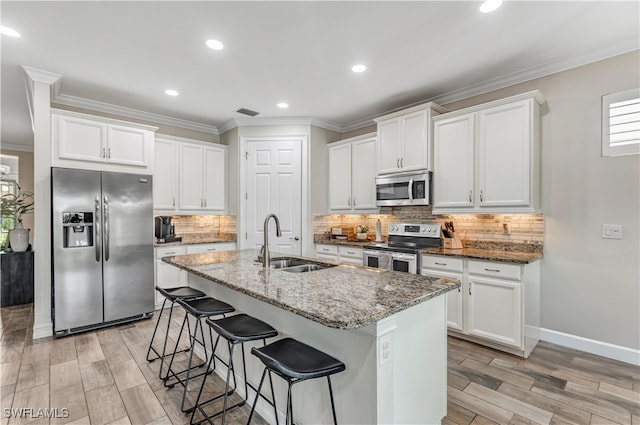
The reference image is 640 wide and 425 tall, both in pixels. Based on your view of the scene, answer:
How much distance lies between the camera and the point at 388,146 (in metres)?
4.06

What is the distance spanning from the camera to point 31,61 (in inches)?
117

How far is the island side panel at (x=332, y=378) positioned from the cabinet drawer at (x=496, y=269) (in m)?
2.01

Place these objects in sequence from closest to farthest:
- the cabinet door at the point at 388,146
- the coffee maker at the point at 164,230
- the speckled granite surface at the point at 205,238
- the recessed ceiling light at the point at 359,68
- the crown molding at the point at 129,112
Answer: the recessed ceiling light at the point at 359,68 → the crown molding at the point at 129,112 → the cabinet door at the point at 388,146 → the coffee maker at the point at 164,230 → the speckled granite surface at the point at 205,238

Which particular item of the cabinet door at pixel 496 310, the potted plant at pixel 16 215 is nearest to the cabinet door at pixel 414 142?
the cabinet door at pixel 496 310

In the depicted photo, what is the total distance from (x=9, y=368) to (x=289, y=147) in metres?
3.78

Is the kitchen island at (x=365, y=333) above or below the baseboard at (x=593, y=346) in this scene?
above

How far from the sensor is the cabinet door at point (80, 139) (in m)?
3.37

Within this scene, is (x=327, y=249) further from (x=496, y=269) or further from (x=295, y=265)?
(x=496, y=269)

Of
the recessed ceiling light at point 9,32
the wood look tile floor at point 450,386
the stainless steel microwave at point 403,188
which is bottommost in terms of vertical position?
the wood look tile floor at point 450,386

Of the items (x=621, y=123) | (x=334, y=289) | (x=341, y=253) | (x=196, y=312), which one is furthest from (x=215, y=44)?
(x=621, y=123)

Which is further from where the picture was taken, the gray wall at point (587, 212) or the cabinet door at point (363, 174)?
the cabinet door at point (363, 174)

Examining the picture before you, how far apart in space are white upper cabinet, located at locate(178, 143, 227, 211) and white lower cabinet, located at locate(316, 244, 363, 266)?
1.74 m

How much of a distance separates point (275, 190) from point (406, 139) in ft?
6.71

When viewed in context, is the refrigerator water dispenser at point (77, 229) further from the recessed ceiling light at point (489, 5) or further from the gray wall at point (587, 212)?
the gray wall at point (587, 212)
